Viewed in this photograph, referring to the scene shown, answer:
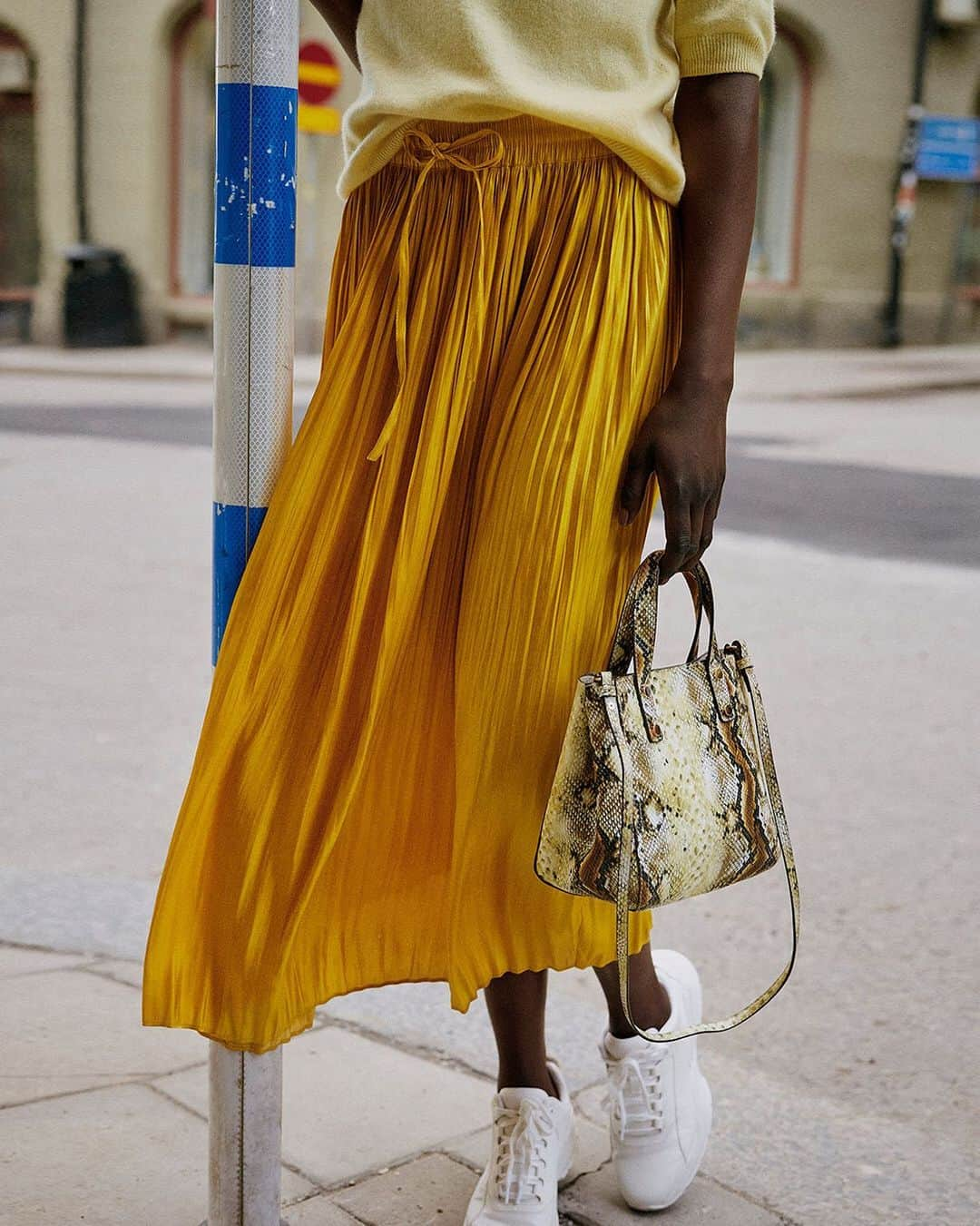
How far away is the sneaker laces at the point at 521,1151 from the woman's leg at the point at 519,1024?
0.13 ft

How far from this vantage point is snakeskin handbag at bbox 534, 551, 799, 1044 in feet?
5.34

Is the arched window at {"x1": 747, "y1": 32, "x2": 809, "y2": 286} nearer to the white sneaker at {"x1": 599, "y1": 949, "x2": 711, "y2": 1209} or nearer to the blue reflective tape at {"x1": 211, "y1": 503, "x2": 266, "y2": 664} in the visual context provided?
the white sneaker at {"x1": 599, "y1": 949, "x2": 711, "y2": 1209}

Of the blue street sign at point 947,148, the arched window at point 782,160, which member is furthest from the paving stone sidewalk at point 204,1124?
the blue street sign at point 947,148

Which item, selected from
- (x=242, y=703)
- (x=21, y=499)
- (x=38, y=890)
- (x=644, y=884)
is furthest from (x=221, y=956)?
(x=21, y=499)

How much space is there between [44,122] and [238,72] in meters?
18.5

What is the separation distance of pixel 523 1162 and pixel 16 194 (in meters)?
19.2

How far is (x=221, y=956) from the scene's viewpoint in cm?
174

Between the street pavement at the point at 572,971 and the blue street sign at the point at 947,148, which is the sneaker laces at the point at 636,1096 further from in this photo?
the blue street sign at the point at 947,148

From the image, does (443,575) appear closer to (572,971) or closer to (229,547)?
(229,547)

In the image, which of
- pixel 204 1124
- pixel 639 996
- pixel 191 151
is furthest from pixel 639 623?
pixel 191 151

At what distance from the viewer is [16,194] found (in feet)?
63.2

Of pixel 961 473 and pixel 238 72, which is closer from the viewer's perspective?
pixel 238 72

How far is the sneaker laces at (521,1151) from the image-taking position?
6.18 ft

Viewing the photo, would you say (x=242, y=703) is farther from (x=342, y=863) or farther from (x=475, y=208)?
(x=475, y=208)
